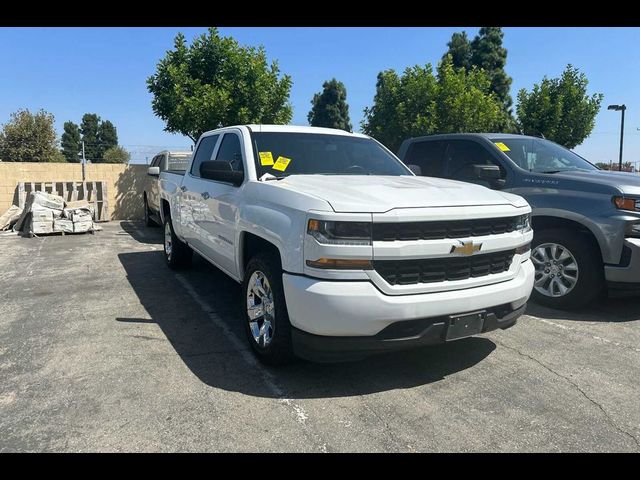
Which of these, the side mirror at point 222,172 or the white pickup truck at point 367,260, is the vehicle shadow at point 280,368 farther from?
the side mirror at point 222,172

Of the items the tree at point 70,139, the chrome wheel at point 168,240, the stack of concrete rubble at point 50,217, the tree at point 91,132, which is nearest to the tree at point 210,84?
the stack of concrete rubble at point 50,217

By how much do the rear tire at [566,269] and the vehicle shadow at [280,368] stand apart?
4.95 ft

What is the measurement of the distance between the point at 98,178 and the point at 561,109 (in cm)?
1678

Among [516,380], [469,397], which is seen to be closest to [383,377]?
[469,397]

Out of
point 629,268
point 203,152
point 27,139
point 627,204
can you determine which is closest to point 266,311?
point 203,152

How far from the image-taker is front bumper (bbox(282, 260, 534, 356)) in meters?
2.97

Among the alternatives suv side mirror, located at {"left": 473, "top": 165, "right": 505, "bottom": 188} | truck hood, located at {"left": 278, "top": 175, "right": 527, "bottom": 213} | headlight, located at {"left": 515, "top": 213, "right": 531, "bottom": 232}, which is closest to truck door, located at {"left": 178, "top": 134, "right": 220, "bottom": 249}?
truck hood, located at {"left": 278, "top": 175, "right": 527, "bottom": 213}

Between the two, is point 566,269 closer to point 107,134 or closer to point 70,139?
point 70,139

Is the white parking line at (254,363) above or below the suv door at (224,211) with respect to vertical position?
below

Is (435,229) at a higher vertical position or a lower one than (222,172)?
lower

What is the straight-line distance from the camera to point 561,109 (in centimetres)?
1862

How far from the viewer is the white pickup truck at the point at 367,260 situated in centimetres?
302
